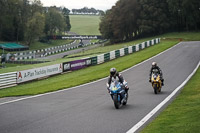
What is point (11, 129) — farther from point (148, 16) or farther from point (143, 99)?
point (148, 16)

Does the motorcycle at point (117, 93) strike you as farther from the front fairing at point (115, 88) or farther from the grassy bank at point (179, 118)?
the grassy bank at point (179, 118)

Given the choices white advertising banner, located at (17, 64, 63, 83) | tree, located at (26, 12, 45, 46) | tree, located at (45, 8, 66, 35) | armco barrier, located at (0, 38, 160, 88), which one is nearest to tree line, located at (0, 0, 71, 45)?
tree, located at (26, 12, 45, 46)

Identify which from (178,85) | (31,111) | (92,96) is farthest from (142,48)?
(31,111)

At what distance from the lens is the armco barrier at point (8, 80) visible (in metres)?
26.2

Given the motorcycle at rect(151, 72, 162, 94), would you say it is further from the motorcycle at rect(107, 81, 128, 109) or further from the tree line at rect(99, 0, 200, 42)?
the tree line at rect(99, 0, 200, 42)

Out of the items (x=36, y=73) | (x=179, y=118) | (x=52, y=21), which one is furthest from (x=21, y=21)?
(x=179, y=118)

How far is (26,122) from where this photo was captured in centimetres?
1150

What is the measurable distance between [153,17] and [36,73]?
6610cm

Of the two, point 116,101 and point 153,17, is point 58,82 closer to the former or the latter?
point 116,101

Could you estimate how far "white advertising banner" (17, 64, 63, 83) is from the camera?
93.1 ft

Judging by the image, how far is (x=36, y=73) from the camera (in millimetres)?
30172

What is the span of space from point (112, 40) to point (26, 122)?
90.5m

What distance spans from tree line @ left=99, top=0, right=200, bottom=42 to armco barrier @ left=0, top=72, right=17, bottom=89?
6615cm

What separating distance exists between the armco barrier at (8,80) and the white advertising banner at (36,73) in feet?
1.75
